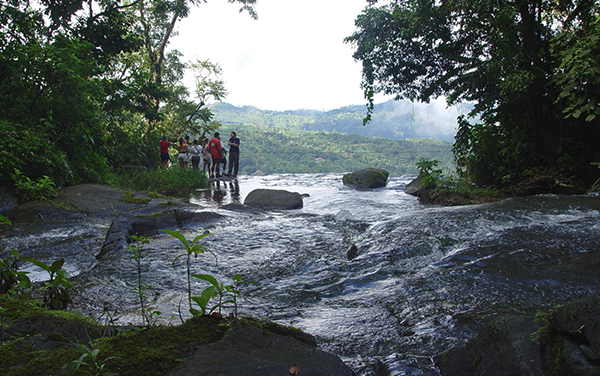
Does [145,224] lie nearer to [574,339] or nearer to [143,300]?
[143,300]

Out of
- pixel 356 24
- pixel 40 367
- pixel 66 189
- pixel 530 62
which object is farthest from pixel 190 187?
pixel 40 367

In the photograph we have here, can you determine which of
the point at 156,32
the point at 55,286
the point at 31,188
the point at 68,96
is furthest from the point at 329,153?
the point at 55,286

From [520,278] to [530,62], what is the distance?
27.6ft

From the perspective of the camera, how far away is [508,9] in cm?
908

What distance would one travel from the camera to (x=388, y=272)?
14.9ft

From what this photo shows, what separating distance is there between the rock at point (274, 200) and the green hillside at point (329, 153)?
141 feet

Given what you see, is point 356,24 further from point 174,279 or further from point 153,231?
point 174,279

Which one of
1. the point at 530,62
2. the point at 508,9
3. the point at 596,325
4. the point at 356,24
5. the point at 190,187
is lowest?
the point at 190,187

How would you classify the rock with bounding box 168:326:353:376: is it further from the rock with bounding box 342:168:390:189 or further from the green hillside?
the green hillside

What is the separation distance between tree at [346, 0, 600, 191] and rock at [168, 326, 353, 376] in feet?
27.3

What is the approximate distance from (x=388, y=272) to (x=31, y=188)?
705 centimetres

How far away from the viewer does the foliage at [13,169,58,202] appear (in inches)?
284

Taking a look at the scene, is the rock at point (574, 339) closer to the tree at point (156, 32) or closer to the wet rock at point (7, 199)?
the wet rock at point (7, 199)

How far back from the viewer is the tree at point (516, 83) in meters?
9.05
